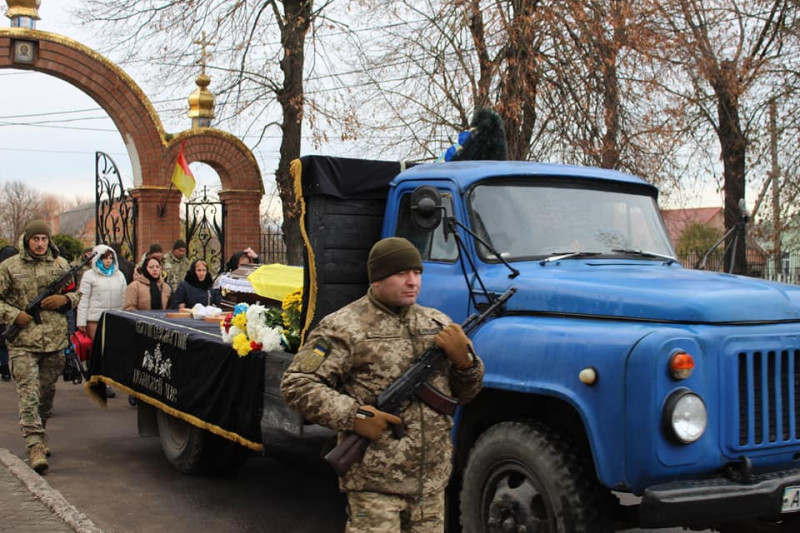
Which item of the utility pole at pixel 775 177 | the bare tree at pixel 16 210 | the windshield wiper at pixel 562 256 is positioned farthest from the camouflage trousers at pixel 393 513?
the bare tree at pixel 16 210

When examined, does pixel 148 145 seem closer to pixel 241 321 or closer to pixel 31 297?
pixel 31 297

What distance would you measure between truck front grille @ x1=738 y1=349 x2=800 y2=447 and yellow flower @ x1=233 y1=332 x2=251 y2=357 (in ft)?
10.5

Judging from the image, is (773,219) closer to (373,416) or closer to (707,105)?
(707,105)

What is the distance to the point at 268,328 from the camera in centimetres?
617

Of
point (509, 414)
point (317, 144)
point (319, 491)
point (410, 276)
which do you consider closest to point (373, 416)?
point (410, 276)

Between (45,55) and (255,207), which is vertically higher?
(45,55)

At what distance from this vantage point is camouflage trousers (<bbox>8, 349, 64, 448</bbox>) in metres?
7.46

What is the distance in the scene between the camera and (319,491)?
6980 mm

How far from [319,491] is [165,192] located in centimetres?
1230

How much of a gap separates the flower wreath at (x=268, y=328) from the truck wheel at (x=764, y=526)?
9.19 ft

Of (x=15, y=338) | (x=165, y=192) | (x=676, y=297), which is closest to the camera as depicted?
(x=676, y=297)

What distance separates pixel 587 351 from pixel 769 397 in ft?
2.85

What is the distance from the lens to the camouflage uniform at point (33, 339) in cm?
752

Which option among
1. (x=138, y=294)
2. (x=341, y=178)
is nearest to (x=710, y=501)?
(x=341, y=178)
